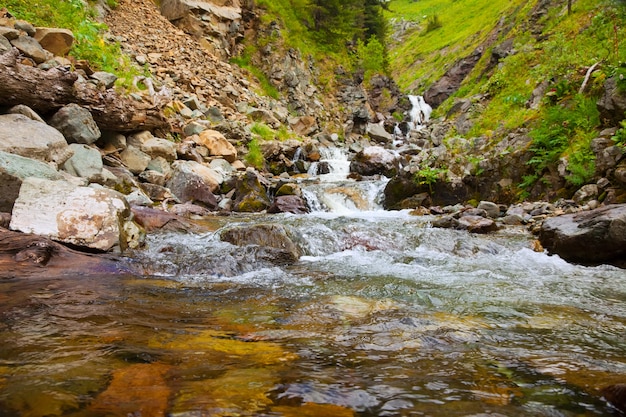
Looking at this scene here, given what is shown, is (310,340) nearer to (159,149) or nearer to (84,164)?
(84,164)

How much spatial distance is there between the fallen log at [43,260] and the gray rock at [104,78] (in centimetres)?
718

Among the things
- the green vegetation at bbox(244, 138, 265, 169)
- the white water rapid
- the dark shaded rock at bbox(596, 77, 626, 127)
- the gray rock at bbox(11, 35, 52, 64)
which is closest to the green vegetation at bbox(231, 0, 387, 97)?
the green vegetation at bbox(244, 138, 265, 169)

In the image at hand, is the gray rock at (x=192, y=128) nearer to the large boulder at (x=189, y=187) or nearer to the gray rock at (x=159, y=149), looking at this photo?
the gray rock at (x=159, y=149)

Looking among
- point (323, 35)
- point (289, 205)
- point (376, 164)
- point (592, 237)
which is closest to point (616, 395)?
point (592, 237)

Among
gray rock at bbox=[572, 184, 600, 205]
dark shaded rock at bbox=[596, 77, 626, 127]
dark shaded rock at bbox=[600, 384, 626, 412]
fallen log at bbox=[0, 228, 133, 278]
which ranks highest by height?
dark shaded rock at bbox=[596, 77, 626, 127]

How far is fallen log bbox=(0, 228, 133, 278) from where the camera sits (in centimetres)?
440

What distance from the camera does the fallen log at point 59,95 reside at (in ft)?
26.1

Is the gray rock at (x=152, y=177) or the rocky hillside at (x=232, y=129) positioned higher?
the rocky hillside at (x=232, y=129)

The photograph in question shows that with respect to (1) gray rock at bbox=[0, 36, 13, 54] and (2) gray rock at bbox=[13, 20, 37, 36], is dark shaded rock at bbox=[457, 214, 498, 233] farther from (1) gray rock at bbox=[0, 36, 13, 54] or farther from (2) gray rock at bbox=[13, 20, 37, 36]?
(2) gray rock at bbox=[13, 20, 37, 36]

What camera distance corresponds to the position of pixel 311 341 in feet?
9.28

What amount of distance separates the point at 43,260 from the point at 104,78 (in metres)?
8.25

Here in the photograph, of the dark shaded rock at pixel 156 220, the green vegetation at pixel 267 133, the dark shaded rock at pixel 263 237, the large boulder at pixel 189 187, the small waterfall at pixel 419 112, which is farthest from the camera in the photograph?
the small waterfall at pixel 419 112

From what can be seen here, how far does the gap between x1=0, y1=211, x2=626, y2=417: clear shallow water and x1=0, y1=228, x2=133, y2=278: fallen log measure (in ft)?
1.01

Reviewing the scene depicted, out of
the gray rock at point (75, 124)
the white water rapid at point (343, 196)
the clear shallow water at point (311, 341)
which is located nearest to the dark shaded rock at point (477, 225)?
the clear shallow water at point (311, 341)
